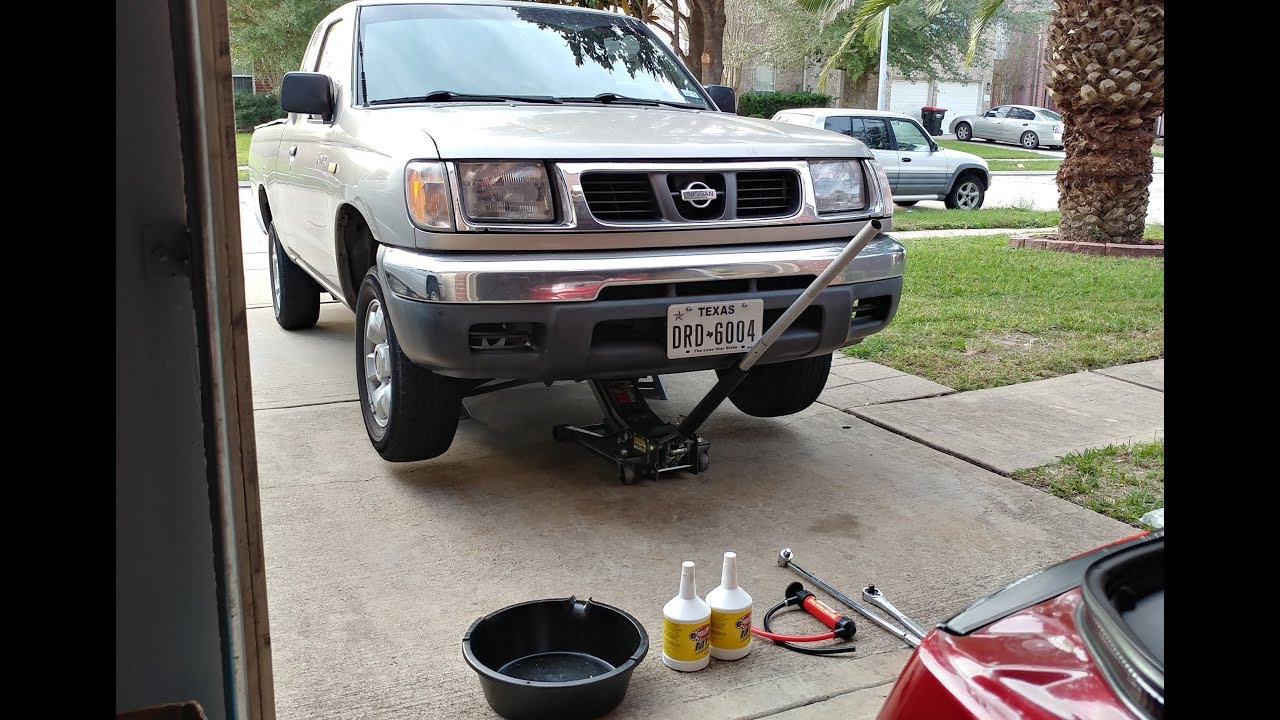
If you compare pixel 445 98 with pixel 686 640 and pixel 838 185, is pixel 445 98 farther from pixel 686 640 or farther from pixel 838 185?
pixel 686 640

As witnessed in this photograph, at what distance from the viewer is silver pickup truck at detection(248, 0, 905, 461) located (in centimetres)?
362

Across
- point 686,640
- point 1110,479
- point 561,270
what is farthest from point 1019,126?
point 686,640

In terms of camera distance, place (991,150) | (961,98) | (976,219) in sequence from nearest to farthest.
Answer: (976,219) < (991,150) < (961,98)

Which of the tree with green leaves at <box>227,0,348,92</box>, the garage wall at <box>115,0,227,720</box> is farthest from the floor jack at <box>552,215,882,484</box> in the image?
the tree with green leaves at <box>227,0,348,92</box>

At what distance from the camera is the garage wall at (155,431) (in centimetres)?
145

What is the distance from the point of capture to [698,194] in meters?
3.94

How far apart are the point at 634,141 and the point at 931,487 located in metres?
1.76

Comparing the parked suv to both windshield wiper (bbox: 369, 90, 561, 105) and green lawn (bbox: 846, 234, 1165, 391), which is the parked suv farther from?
windshield wiper (bbox: 369, 90, 561, 105)

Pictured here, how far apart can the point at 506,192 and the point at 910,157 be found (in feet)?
44.8

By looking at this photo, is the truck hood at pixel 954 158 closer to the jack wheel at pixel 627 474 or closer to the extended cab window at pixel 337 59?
the extended cab window at pixel 337 59

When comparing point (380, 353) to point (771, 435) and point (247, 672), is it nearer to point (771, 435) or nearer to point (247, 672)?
point (771, 435)

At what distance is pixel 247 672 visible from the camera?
1.64 meters

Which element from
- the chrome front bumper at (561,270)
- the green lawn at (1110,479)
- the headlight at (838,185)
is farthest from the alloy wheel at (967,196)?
the chrome front bumper at (561,270)

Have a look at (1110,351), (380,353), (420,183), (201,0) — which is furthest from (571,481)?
(1110,351)
